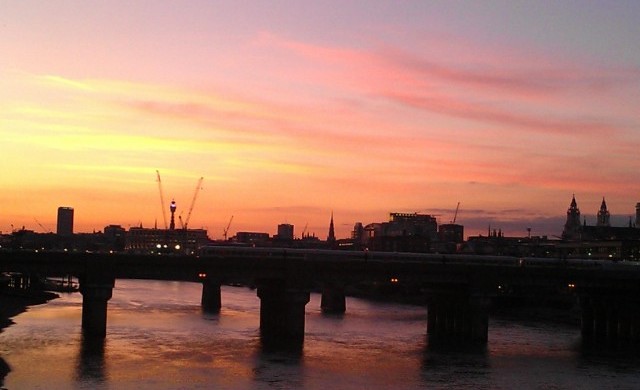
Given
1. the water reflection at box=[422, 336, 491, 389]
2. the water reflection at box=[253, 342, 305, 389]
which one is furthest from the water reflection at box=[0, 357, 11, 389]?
the water reflection at box=[422, 336, 491, 389]

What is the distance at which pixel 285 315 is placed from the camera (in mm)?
101688


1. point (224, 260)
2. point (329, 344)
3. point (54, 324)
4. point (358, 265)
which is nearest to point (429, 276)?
point (358, 265)

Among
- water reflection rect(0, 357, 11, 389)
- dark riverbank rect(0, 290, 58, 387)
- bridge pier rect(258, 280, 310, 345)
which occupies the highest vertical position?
bridge pier rect(258, 280, 310, 345)

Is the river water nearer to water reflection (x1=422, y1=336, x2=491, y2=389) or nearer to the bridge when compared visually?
water reflection (x1=422, y1=336, x2=491, y2=389)

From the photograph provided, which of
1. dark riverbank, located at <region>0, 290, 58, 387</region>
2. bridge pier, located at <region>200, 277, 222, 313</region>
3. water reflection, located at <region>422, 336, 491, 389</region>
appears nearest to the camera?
water reflection, located at <region>422, 336, 491, 389</region>

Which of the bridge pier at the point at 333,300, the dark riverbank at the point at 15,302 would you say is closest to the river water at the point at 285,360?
the dark riverbank at the point at 15,302

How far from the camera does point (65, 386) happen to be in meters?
65.6

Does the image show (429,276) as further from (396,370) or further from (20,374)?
(20,374)

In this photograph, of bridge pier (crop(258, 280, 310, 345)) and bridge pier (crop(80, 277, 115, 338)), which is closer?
bridge pier (crop(80, 277, 115, 338))

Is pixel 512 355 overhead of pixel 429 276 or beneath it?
beneath

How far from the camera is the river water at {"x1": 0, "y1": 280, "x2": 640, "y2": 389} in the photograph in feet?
233

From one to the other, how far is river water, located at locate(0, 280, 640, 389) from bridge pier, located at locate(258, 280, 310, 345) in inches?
98.3

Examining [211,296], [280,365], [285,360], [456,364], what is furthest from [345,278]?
[211,296]

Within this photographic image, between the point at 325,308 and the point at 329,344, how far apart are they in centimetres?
6929
